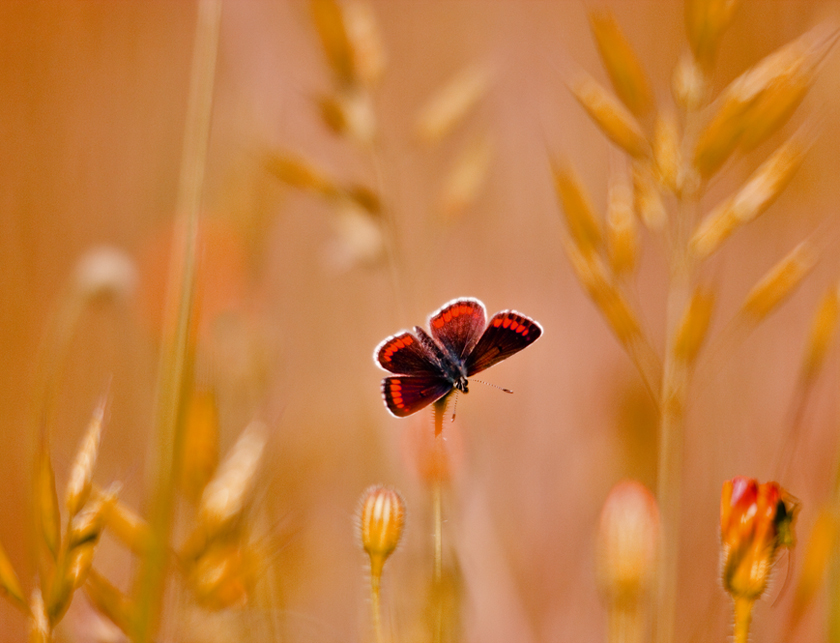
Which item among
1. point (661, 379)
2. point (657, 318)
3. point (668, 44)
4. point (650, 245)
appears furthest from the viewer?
point (668, 44)

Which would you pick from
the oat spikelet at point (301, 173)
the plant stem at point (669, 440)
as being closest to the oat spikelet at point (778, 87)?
the plant stem at point (669, 440)

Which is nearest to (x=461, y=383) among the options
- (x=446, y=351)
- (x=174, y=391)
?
(x=446, y=351)

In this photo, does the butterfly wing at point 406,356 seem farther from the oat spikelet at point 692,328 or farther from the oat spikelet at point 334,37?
the oat spikelet at point 334,37

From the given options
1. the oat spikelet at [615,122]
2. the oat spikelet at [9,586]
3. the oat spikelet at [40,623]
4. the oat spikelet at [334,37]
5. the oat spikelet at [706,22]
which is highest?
the oat spikelet at [334,37]

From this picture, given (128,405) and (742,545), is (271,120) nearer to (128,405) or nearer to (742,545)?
(128,405)

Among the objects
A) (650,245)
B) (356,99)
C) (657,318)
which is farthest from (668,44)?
(356,99)

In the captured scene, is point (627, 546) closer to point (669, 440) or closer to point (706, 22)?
point (669, 440)
